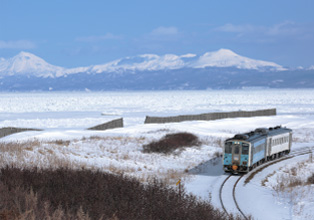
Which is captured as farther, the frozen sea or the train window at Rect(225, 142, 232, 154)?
the frozen sea

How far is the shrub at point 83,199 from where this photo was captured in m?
8.22

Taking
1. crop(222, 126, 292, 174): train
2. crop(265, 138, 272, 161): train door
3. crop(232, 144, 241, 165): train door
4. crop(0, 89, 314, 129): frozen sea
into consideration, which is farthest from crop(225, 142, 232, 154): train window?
crop(0, 89, 314, 129): frozen sea

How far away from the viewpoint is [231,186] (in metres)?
20.1

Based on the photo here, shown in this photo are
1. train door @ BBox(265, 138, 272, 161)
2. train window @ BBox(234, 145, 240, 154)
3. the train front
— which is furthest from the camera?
train door @ BBox(265, 138, 272, 161)

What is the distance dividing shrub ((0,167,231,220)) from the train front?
35.7ft

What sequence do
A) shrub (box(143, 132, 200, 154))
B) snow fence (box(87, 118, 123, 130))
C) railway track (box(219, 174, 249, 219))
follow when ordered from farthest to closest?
snow fence (box(87, 118, 123, 130)) < shrub (box(143, 132, 200, 154)) < railway track (box(219, 174, 249, 219))

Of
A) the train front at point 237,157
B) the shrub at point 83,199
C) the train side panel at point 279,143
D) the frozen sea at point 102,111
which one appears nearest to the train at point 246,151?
the train front at point 237,157

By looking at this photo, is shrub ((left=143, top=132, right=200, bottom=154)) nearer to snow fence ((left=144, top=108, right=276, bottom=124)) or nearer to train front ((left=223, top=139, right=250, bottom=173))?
train front ((left=223, top=139, right=250, bottom=173))

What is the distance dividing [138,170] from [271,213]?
7.88 m

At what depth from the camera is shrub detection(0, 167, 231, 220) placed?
27.0ft

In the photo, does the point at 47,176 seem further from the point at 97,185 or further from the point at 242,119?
the point at 242,119

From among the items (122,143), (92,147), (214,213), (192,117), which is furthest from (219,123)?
(214,213)

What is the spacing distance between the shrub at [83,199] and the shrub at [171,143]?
52.7ft

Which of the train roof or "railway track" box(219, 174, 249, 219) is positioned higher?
the train roof
